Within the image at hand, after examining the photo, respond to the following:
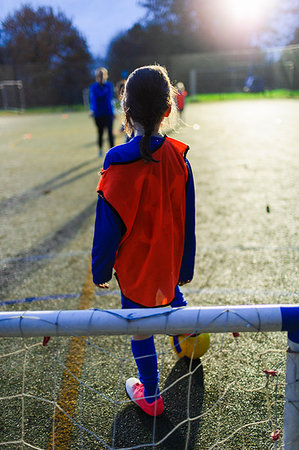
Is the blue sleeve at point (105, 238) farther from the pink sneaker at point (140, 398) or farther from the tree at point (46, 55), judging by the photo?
the tree at point (46, 55)

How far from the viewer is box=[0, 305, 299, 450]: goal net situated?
1.34 m

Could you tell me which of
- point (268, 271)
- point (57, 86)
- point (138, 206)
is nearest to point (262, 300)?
point (268, 271)

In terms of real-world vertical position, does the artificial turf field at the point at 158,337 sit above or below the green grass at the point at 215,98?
below

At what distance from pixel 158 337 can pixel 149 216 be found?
4.24 feet

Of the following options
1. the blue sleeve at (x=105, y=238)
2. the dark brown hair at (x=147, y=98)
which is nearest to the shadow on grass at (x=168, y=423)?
the blue sleeve at (x=105, y=238)

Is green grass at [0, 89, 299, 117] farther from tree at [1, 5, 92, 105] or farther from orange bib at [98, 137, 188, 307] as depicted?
orange bib at [98, 137, 188, 307]

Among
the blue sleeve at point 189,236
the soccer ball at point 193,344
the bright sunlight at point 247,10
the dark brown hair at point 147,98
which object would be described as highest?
the bright sunlight at point 247,10

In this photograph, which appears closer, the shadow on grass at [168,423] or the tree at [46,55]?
the shadow on grass at [168,423]

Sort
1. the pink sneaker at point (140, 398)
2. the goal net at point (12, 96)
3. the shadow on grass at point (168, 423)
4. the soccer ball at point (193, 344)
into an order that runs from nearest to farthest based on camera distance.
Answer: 1. the shadow on grass at point (168, 423)
2. the pink sneaker at point (140, 398)
3. the soccer ball at point (193, 344)
4. the goal net at point (12, 96)

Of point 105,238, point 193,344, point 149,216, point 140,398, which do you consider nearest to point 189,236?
point 149,216

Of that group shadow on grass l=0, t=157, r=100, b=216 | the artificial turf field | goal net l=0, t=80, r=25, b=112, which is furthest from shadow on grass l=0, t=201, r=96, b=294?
goal net l=0, t=80, r=25, b=112

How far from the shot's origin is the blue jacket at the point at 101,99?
8.20 m

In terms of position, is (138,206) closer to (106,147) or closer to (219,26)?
(106,147)

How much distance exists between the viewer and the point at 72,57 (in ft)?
122
